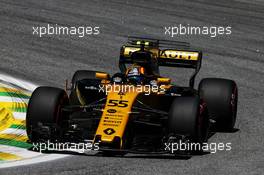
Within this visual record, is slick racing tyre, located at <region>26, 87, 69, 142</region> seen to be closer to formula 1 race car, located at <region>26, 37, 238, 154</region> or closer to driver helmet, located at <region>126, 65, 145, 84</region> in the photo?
formula 1 race car, located at <region>26, 37, 238, 154</region>

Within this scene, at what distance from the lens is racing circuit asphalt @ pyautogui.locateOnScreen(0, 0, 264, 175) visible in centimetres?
1061

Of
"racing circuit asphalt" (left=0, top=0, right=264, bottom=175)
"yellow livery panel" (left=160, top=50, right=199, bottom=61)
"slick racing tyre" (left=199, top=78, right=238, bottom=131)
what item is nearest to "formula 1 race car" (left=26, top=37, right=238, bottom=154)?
"slick racing tyre" (left=199, top=78, right=238, bottom=131)

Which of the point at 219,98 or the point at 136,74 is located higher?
the point at 136,74

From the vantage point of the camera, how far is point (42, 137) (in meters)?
11.2

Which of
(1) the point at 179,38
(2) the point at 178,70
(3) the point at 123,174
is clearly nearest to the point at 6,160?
(3) the point at 123,174

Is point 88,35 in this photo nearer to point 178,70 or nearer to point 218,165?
point 178,70

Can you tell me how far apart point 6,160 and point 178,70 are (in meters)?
7.70

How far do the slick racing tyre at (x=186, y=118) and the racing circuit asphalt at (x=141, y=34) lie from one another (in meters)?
0.32

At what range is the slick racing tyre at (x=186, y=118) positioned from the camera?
36.1ft

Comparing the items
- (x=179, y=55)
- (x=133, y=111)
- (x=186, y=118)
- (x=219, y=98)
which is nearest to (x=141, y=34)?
(x=179, y=55)

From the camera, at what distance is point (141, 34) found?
21547mm

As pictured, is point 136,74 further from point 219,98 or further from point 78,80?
point 219,98

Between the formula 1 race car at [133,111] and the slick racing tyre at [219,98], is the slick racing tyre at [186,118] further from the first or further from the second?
the slick racing tyre at [219,98]

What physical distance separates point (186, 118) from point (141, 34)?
35.0ft
